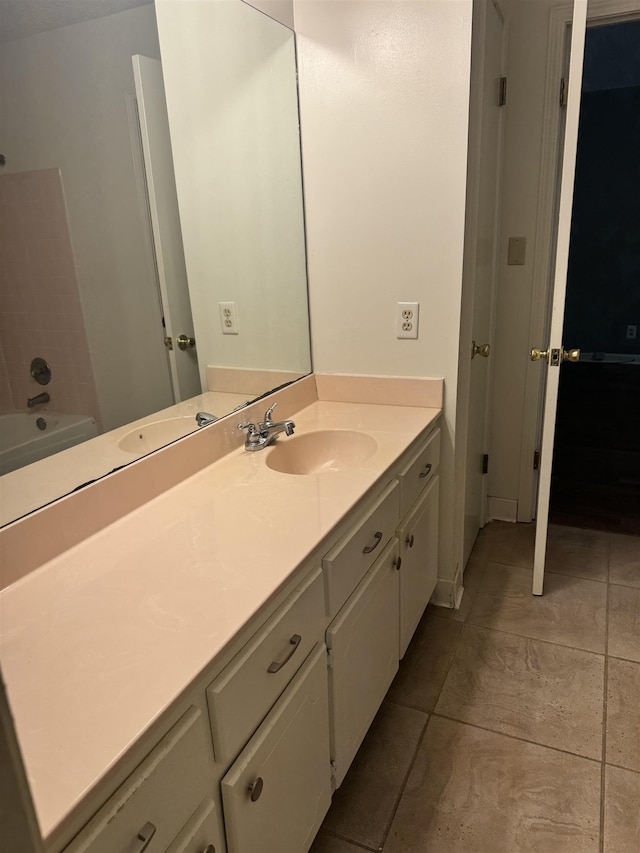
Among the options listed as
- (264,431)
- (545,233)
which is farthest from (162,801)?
(545,233)

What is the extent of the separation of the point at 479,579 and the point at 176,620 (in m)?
1.80

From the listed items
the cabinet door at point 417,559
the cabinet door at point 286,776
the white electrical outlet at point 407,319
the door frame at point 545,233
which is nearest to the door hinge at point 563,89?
the door frame at point 545,233

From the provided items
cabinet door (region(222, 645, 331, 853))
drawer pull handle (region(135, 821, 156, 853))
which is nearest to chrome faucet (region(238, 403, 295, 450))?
cabinet door (region(222, 645, 331, 853))

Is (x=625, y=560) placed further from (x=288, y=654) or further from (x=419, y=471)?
(x=288, y=654)

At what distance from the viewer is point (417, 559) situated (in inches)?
74.7

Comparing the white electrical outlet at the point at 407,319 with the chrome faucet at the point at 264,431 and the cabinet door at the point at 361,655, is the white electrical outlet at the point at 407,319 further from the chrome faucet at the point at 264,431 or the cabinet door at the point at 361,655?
the cabinet door at the point at 361,655

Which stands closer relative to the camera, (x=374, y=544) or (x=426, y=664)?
(x=374, y=544)

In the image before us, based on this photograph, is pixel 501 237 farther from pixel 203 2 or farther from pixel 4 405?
pixel 4 405

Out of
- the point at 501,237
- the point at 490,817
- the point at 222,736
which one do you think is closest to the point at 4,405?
the point at 222,736

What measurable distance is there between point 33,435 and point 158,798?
2.27 feet

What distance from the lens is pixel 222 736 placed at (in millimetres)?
884

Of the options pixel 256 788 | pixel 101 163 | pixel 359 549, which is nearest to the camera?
pixel 256 788

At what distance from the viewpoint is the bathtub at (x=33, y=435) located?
108cm

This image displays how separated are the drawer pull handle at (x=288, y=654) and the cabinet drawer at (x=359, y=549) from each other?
16 cm
